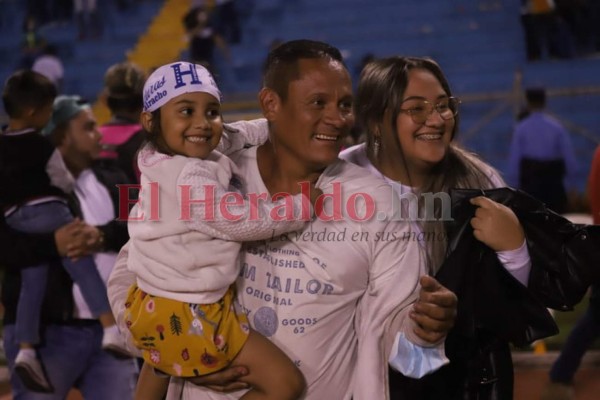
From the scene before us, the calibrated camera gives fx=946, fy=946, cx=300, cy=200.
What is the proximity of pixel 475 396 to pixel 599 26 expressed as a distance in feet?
34.9

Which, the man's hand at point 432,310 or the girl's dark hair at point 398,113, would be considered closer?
the man's hand at point 432,310

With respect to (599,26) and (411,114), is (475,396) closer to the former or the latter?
(411,114)

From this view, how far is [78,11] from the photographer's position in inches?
667

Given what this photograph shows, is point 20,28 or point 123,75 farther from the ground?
point 20,28

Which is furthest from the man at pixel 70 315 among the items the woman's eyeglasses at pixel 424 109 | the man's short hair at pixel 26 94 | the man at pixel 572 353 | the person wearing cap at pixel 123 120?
the man at pixel 572 353

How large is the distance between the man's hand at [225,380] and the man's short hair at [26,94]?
2.01 metres

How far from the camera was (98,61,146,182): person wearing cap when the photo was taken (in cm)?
485

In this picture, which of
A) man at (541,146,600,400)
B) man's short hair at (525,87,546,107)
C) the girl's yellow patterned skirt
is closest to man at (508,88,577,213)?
man's short hair at (525,87,546,107)

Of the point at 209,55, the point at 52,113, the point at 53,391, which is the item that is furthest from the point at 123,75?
the point at 209,55

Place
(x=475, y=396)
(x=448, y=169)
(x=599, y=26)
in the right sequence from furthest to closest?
(x=599, y=26) < (x=448, y=169) < (x=475, y=396)

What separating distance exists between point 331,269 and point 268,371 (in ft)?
1.15

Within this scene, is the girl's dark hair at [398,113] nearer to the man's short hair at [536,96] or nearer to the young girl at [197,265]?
the young girl at [197,265]

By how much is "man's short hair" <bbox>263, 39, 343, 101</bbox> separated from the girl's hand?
67cm

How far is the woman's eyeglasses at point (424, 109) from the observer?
11.4ft
